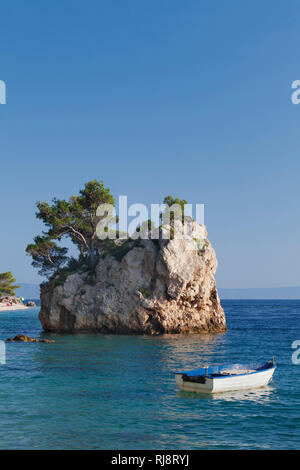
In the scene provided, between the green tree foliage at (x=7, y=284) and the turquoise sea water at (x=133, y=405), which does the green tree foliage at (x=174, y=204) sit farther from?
the green tree foliage at (x=7, y=284)

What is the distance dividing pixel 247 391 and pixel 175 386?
4.54 m

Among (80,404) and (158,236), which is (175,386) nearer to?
(80,404)

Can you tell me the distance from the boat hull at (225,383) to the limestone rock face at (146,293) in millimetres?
27889

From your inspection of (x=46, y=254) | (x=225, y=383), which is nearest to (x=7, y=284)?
(x=46, y=254)

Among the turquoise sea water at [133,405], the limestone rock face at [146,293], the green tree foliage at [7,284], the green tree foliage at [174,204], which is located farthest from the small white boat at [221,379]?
the green tree foliage at [7,284]

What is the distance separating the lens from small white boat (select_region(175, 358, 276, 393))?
25438 millimetres

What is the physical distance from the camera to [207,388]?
25.5m

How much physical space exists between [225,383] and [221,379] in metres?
0.51

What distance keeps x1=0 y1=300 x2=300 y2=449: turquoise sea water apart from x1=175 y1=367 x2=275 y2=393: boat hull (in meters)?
0.46

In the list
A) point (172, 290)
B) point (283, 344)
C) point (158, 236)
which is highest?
point (158, 236)

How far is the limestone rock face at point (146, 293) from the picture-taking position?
181 ft

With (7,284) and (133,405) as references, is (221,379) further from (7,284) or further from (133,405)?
(7,284)

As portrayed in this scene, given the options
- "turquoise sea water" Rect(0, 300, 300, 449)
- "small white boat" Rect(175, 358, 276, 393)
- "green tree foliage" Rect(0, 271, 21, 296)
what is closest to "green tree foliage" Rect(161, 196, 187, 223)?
"turquoise sea water" Rect(0, 300, 300, 449)

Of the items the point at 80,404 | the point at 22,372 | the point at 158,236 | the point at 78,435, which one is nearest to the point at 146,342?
the point at 158,236
